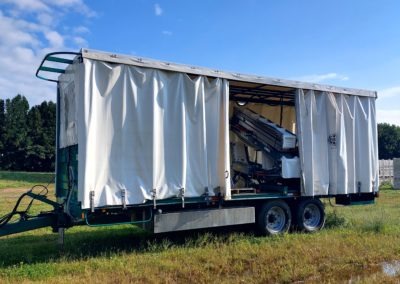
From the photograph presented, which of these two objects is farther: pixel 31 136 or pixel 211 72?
pixel 31 136

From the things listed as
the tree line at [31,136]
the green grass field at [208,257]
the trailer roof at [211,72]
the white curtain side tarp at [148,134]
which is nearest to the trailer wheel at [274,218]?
the green grass field at [208,257]

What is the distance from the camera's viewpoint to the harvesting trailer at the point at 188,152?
24.8 feet

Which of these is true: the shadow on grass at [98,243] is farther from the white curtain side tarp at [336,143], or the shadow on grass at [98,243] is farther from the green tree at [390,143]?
the green tree at [390,143]

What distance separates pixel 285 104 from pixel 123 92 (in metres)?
6.42

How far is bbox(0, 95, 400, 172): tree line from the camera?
58156mm

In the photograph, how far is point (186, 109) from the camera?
861 centimetres

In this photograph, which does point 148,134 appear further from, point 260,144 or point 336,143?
point 336,143

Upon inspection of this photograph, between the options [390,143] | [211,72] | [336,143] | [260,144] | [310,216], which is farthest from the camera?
[390,143]

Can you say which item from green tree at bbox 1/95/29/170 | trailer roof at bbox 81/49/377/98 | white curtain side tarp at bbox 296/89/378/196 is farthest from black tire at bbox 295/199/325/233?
green tree at bbox 1/95/29/170

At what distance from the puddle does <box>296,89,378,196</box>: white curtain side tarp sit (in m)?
3.15

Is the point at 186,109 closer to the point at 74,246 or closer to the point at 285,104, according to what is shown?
the point at 74,246

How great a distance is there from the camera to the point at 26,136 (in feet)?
197

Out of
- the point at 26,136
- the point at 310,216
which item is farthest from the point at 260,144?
the point at 26,136

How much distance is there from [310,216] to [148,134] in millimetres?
5008
